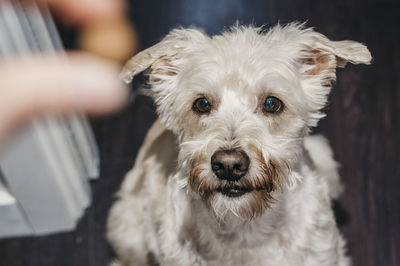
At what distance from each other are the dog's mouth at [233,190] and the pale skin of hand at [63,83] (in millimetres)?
736

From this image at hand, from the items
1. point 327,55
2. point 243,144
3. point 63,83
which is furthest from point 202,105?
point 63,83

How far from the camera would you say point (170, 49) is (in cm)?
157

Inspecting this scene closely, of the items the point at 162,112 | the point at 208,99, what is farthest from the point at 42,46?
the point at 208,99

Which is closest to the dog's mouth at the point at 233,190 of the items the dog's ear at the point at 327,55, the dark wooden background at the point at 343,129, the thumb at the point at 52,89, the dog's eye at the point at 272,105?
the dog's eye at the point at 272,105

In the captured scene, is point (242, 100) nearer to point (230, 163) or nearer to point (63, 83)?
point (230, 163)

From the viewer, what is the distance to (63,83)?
6.89 feet

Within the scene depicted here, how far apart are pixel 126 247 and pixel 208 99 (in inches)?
31.8

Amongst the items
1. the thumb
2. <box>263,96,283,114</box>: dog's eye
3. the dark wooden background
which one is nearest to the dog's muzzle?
<box>263,96,283,114</box>: dog's eye

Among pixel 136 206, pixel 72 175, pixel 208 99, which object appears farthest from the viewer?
pixel 72 175

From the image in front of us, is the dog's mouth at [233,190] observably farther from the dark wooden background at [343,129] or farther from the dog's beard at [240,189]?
the dark wooden background at [343,129]

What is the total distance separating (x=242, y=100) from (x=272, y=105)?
0.08 metres

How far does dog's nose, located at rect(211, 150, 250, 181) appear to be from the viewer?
4.46 feet

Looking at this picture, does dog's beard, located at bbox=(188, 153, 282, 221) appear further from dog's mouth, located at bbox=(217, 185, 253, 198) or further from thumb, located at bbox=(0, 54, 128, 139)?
thumb, located at bbox=(0, 54, 128, 139)

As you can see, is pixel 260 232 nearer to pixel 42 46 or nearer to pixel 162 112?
pixel 162 112
